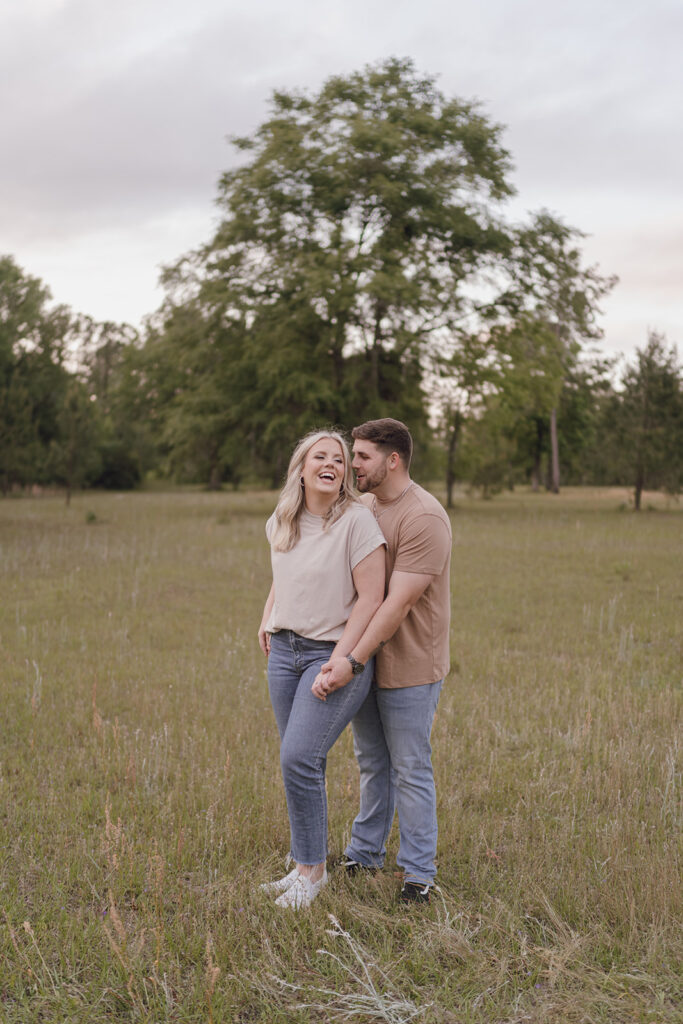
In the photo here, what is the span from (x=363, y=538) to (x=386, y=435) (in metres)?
0.47

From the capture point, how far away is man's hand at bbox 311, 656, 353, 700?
3602 millimetres

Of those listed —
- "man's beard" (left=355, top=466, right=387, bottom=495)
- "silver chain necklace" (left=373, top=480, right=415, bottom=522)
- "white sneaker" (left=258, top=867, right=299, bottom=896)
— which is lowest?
"white sneaker" (left=258, top=867, right=299, bottom=896)

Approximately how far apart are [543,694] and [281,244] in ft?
75.7

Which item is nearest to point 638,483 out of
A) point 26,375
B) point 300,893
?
point 26,375

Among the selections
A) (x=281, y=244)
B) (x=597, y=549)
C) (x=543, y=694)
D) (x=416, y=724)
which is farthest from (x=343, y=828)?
(x=281, y=244)

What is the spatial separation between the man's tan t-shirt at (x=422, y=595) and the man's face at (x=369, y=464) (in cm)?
16

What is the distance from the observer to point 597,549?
18.8 metres

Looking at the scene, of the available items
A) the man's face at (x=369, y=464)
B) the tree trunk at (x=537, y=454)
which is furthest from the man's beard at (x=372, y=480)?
the tree trunk at (x=537, y=454)

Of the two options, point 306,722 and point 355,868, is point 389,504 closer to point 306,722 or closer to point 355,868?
point 306,722

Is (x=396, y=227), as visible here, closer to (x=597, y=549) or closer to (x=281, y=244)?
(x=281, y=244)

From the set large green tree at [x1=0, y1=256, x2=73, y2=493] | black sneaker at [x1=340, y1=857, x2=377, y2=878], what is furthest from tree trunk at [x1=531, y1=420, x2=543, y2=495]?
black sneaker at [x1=340, y1=857, x2=377, y2=878]

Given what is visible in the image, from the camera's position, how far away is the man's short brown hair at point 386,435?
3.81m

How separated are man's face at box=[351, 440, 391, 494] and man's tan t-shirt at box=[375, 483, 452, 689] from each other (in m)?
0.16

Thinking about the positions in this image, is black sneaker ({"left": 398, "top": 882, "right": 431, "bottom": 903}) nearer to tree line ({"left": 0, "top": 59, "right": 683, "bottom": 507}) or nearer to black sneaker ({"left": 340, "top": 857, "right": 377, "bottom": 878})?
black sneaker ({"left": 340, "top": 857, "right": 377, "bottom": 878})
